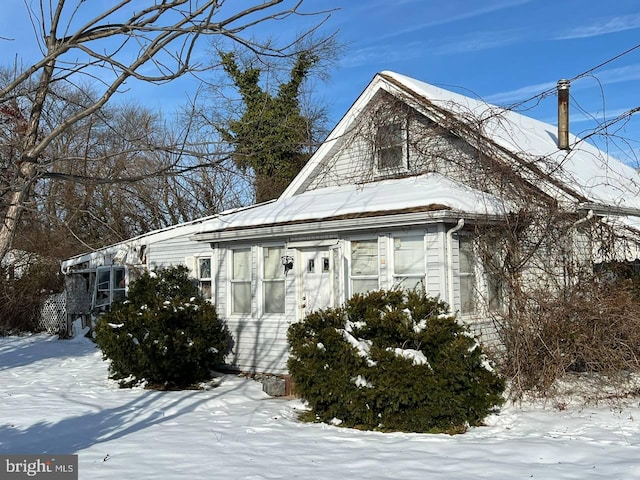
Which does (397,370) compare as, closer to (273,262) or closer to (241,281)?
(273,262)

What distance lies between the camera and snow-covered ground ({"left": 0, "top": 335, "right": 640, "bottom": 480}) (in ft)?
20.6

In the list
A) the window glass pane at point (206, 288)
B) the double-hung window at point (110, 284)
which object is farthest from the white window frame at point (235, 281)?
the double-hung window at point (110, 284)

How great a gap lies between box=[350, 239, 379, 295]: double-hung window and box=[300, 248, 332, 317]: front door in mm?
495

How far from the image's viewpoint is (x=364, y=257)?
11.2 meters

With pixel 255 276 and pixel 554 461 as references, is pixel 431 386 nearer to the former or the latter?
pixel 554 461

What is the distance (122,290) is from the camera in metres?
18.8

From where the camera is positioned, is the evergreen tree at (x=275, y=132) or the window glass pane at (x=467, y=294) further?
the evergreen tree at (x=275, y=132)

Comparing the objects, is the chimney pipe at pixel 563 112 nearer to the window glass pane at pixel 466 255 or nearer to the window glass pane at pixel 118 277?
the window glass pane at pixel 466 255

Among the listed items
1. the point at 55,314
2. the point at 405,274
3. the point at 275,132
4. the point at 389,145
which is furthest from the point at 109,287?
the point at 405,274

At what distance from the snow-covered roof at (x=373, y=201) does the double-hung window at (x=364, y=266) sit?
611 millimetres

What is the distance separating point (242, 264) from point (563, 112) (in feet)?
25.7

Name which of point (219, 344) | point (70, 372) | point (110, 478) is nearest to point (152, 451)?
point (110, 478)

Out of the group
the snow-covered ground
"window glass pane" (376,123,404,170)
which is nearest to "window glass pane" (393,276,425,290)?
the snow-covered ground

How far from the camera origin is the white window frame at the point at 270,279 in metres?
12.5
